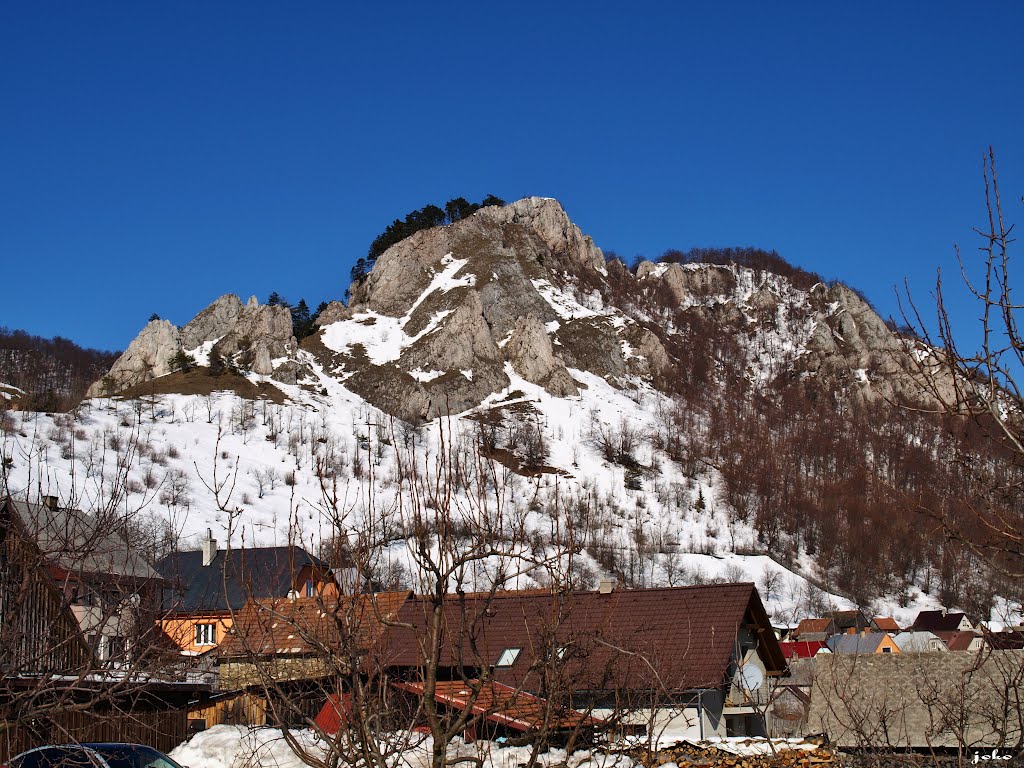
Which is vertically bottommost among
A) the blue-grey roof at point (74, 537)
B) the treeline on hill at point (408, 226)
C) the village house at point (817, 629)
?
the village house at point (817, 629)

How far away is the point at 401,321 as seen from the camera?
14200 cm

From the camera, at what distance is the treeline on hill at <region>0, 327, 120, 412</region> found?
139 meters

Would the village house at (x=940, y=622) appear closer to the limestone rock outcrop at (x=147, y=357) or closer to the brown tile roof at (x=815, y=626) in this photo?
the brown tile roof at (x=815, y=626)

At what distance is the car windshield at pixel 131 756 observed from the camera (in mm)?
12026

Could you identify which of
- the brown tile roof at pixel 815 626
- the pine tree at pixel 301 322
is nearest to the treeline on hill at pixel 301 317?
the pine tree at pixel 301 322

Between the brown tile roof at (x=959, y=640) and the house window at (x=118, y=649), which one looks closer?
the house window at (x=118, y=649)

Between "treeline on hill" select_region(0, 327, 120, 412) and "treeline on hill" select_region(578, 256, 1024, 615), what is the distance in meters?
81.6

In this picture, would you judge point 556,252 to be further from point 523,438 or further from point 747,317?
point 523,438

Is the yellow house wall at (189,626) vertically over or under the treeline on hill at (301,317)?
under

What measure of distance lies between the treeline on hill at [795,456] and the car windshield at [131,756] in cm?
6863


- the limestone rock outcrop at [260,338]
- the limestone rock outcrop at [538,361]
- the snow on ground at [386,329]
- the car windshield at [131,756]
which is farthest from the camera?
the snow on ground at [386,329]

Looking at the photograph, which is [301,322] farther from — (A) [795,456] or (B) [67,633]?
(B) [67,633]

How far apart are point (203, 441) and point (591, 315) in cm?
7453

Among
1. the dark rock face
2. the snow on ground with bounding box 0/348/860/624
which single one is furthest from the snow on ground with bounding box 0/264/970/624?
the dark rock face
